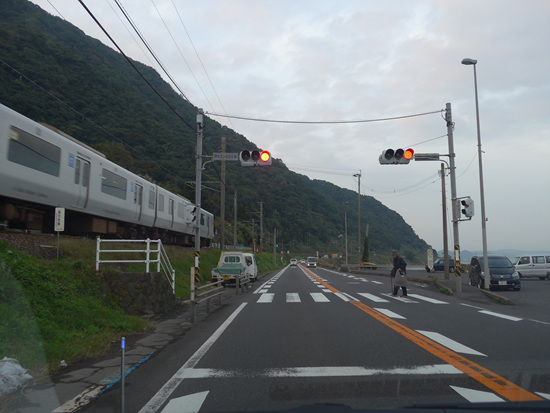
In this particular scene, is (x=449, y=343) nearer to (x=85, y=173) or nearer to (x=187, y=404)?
(x=187, y=404)

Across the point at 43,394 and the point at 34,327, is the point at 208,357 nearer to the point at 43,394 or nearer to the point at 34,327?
the point at 43,394

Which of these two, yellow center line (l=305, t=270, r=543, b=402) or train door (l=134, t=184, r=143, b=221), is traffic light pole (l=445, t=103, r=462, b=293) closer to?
yellow center line (l=305, t=270, r=543, b=402)

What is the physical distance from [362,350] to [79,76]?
89817 mm

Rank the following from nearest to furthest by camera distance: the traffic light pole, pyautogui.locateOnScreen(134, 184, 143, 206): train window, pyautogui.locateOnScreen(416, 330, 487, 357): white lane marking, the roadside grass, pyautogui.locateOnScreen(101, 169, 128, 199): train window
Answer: the roadside grass
pyautogui.locateOnScreen(416, 330, 487, 357): white lane marking
the traffic light pole
pyautogui.locateOnScreen(101, 169, 128, 199): train window
pyautogui.locateOnScreen(134, 184, 143, 206): train window

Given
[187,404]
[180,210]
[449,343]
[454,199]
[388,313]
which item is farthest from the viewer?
[180,210]

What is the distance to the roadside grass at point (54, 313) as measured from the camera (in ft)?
20.5

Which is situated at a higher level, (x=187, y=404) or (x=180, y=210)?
(x=180, y=210)

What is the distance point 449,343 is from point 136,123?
259 feet

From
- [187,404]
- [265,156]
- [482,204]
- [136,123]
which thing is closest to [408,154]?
[265,156]

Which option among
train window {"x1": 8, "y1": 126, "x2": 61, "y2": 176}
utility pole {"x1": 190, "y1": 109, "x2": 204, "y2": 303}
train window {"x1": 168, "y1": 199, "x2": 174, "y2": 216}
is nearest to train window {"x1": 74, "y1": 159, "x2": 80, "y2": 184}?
train window {"x1": 8, "y1": 126, "x2": 61, "y2": 176}

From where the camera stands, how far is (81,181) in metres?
16.4

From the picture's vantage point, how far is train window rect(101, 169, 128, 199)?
18188 mm

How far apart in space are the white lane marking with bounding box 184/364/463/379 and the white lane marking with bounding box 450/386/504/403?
0.79 meters

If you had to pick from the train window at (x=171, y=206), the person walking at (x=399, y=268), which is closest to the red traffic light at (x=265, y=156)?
the person walking at (x=399, y=268)
